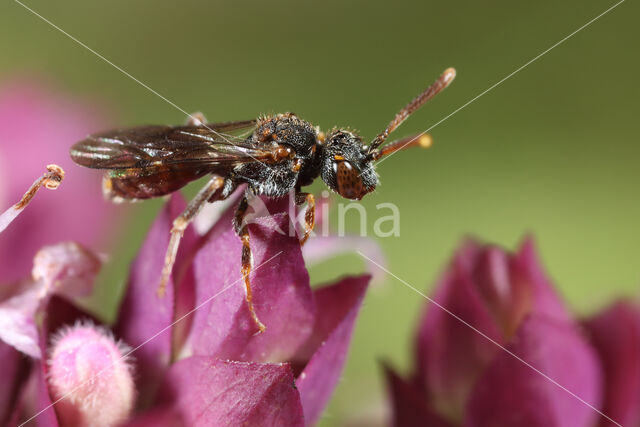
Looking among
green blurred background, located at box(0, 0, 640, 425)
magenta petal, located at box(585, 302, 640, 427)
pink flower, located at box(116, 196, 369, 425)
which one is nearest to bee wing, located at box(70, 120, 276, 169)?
pink flower, located at box(116, 196, 369, 425)

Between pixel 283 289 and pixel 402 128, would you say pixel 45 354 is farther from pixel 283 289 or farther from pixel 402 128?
pixel 402 128

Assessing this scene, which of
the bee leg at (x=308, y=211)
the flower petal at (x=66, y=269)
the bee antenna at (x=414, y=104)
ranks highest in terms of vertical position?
the bee antenna at (x=414, y=104)

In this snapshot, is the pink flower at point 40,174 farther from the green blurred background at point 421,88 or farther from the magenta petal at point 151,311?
the green blurred background at point 421,88

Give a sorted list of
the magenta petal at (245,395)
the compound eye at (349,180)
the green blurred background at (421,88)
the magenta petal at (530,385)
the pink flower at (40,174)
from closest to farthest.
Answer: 1. the magenta petal at (245,395)
2. the magenta petal at (530,385)
3. the compound eye at (349,180)
4. the pink flower at (40,174)
5. the green blurred background at (421,88)

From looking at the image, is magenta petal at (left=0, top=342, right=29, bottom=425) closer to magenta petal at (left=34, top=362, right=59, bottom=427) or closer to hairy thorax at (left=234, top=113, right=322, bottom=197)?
magenta petal at (left=34, top=362, right=59, bottom=427)

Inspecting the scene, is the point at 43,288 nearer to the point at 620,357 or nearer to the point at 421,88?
the point at 620,357

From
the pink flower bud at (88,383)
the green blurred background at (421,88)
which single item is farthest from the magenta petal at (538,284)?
the green blurred background at (421,88)

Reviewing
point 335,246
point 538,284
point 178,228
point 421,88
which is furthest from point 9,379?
point 421,88
